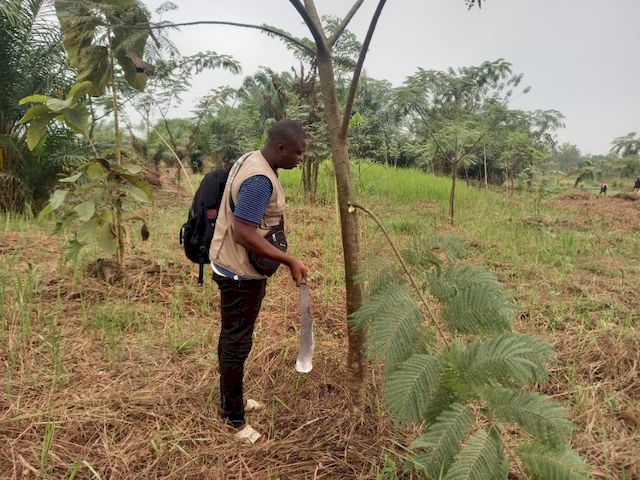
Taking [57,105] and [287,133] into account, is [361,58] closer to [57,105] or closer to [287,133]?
[287,133]

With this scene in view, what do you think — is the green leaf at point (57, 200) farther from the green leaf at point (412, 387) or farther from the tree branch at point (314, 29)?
the green leaf at point (412, 387)

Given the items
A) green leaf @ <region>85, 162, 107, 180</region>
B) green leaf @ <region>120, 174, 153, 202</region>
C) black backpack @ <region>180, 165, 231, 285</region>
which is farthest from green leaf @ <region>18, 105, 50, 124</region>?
black backpack @ <region>180, 165, 231, 285</region>

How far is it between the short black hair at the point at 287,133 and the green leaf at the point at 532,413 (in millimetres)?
1183

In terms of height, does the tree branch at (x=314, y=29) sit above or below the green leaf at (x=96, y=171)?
above

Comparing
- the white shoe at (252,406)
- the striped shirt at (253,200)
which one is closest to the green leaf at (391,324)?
the striped shirt at (253,200)

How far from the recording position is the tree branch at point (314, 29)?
5.77ft

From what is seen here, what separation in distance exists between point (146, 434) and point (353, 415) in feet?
3.11

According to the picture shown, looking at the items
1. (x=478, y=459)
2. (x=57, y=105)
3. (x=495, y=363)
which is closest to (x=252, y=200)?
(x=495, y=363)

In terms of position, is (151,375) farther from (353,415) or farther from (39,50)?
(39,50)

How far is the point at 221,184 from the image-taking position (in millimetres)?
1937

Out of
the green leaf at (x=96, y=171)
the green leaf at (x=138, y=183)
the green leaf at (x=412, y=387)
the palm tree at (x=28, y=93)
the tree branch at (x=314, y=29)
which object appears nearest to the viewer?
the green leaf at (x=412, y=387)

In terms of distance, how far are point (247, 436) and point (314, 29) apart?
5.82 feet

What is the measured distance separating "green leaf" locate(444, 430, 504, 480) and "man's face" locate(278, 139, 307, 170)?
122 centimetres

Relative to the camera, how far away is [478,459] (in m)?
1.03
